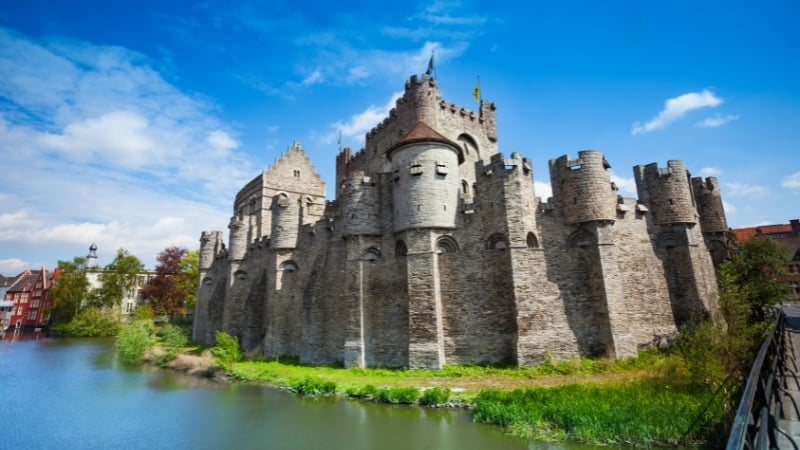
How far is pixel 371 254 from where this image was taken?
2027cm

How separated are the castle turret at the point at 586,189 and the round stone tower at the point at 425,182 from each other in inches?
203

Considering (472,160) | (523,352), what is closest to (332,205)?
(472,160)

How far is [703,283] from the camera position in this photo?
19.2 metres

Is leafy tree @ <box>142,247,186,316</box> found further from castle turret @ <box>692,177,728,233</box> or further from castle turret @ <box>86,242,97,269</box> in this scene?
castle turret @ <box>692,177,728,233</box>

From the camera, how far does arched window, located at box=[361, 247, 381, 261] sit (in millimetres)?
20109

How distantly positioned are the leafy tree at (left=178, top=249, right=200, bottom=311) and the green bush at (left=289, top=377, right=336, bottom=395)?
3911cm

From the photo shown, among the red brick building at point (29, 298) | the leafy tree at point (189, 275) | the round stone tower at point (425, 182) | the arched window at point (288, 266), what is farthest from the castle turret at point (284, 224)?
the red brick building at point (29, 298)

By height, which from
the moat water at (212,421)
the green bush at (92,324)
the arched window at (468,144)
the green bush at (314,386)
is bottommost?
the moat water at (212,421)

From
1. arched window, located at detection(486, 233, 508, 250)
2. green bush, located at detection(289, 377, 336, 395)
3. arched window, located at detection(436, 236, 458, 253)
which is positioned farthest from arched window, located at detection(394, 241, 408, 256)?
green bush, located at detection(289, 377, 336, 395)

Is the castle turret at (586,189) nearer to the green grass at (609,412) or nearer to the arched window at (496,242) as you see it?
the arched window at (496,242)

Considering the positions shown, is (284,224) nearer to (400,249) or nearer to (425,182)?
(400,249)

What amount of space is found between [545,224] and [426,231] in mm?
5662

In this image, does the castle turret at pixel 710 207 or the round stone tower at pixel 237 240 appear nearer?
the castle turret at pixel 710 207

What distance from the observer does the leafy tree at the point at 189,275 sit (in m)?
49.7
